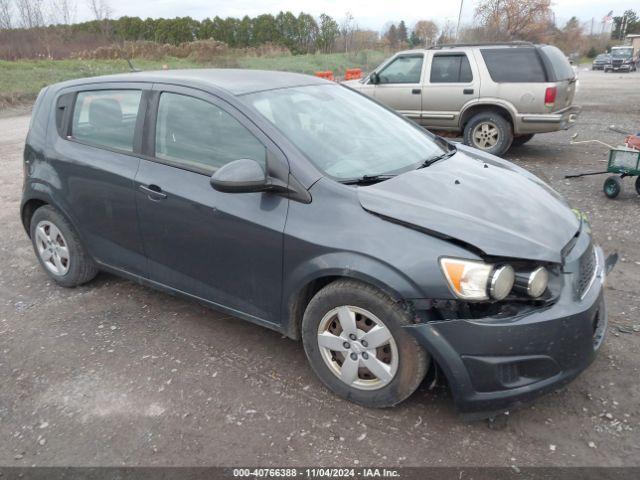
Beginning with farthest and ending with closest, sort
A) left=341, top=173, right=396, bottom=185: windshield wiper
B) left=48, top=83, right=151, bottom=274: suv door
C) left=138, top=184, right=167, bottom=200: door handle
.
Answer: left=48, top=83, right=151, bottom=274: suv door
left=138, top=184, right=167, bottom=200: door handle
left=341, top=173, right=396, bottom=185: windshield wiper

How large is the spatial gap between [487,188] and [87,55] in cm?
3376

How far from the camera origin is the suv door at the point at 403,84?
9.32m

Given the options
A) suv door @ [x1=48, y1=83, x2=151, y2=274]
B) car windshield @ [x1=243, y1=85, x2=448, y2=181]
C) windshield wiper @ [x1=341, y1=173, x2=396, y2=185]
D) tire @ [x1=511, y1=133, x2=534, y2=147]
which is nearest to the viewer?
windshield wiper @ [x1=341, y1=173, x2=396, y2=185]

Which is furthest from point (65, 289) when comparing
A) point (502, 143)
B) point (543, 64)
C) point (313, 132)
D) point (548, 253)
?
point (543, 64)

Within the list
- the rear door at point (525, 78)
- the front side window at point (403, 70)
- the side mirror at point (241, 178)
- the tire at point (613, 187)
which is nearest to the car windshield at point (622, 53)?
the rear door at point (525, 78)

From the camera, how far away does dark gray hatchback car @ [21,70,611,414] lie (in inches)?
98.4

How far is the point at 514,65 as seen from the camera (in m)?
8.44

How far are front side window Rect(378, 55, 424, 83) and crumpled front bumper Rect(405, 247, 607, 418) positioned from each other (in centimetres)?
747

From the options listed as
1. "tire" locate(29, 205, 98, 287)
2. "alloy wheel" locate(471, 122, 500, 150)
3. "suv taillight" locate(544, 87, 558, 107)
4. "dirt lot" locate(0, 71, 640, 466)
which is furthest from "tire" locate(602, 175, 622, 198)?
"tire" locate(29, 205, 98, 287)

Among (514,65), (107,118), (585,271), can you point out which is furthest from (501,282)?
(514,65)

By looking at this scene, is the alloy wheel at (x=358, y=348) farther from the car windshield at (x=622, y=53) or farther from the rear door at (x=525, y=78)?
the car windshield at (x=622, y=53)

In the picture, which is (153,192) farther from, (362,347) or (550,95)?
(550,95)

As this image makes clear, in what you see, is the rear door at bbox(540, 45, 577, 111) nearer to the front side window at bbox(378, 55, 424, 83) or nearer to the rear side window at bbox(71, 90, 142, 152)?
the front side window at bbox(378, 55, 424, 83)

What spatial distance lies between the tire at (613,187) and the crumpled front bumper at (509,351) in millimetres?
4383
